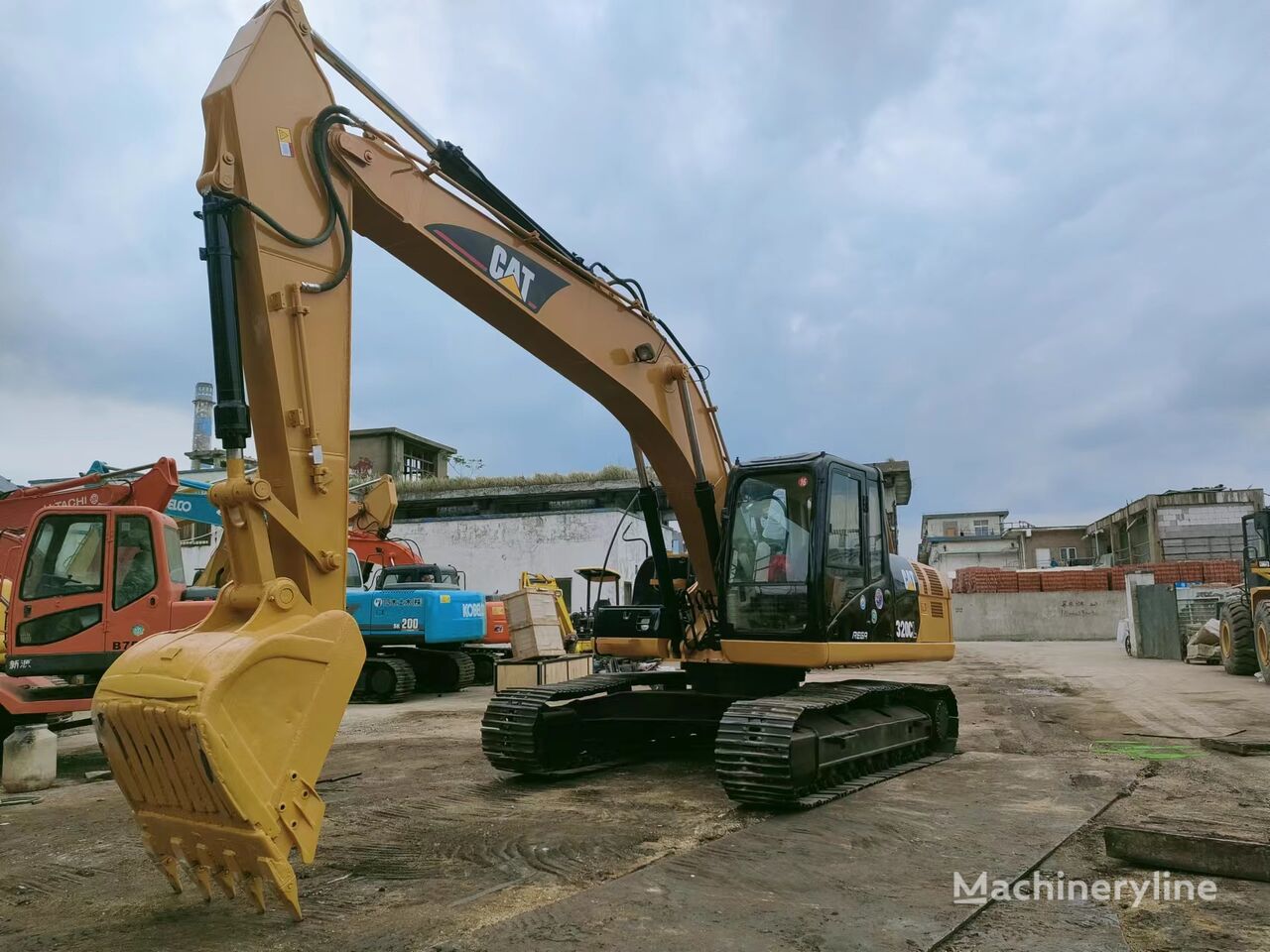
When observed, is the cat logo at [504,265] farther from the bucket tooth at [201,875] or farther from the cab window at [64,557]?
the cab window at [64,557]

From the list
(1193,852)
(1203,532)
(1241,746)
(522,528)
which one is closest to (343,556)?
(1193,852)

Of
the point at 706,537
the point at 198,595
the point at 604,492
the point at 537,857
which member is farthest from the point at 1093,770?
the point at 604,492

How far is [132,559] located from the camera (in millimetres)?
8852

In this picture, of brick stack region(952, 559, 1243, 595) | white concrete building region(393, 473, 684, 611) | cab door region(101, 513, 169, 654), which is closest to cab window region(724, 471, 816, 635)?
cab door region(101, 513, 169, 654)

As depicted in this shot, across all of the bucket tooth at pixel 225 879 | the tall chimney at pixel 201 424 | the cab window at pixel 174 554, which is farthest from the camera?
the tall chimney at pixel 201 424

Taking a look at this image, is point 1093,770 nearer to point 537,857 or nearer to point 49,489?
point 537,857

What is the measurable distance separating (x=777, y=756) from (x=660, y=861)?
1.27 m

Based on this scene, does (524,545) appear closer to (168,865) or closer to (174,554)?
(174,554)

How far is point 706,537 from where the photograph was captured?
23.9 ft

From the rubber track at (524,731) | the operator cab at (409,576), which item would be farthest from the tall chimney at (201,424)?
the rubber track at (524,731)

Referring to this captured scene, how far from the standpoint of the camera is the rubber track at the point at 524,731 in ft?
22.7

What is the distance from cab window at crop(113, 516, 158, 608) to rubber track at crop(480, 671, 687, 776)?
3870mm

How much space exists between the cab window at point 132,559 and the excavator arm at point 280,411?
493 centimetres

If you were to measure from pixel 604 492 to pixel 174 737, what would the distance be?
25.1 m
